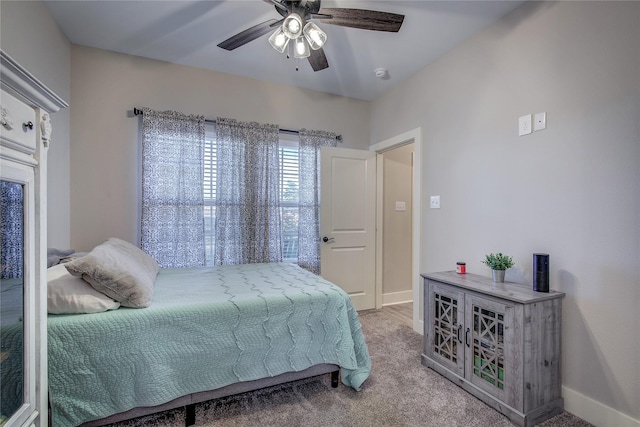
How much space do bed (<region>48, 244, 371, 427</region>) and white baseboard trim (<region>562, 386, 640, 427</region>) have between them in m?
1.21

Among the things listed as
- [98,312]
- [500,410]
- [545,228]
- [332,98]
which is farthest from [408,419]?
[332,98]

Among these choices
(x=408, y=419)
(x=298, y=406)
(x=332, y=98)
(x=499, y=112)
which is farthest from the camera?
(x=332, y=98)

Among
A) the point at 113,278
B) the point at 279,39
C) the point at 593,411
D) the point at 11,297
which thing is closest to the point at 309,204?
the point at 279,39

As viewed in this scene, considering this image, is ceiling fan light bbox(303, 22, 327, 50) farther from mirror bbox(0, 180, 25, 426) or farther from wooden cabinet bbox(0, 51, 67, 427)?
mirror bbox(0, 180, 25, 426)

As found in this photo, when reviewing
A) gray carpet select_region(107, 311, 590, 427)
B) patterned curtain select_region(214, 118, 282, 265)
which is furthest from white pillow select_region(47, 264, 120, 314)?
A: patterned curtain select_region(214, 118, 282, 265)

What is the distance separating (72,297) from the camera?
Result: 1.44 metres

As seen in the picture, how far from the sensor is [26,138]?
1004 mm

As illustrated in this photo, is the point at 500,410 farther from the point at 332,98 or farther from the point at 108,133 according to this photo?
the point at 108,133

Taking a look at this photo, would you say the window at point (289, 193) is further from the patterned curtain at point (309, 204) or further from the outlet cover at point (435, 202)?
the outlet cover at point (435, 202)

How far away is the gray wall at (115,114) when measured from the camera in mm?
2625

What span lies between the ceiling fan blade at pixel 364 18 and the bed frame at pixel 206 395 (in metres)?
2.20

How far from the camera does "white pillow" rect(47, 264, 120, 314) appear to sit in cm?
141

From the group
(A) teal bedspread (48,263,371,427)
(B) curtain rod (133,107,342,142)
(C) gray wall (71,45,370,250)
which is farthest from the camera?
(B) curtain rod (133,107,342,142)

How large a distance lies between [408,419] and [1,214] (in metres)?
2.10
